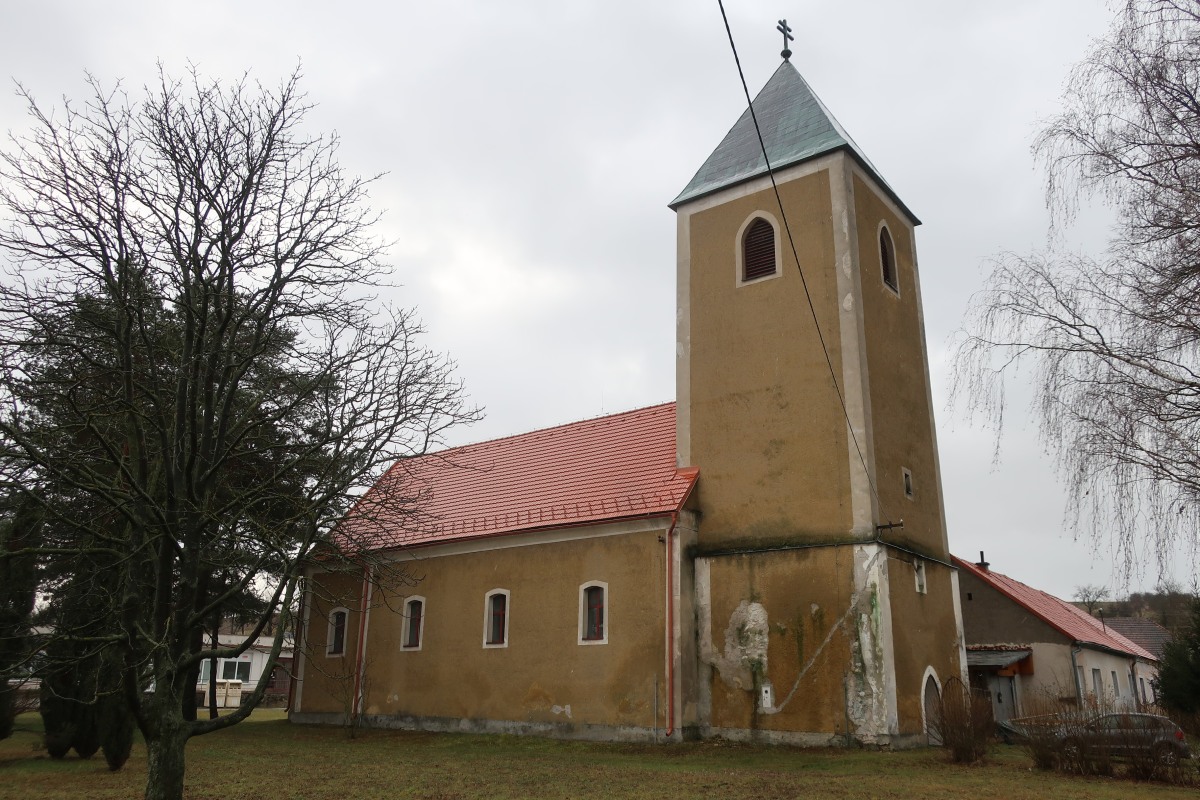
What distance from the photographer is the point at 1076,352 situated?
980cm

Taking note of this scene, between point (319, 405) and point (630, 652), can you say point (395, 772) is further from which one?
point (319, 405)

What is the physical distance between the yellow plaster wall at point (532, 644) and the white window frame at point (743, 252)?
235 inches

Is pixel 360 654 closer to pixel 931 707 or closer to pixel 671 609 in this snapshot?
pixel 671 609

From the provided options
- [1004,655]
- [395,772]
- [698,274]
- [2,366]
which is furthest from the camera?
[1004,655]

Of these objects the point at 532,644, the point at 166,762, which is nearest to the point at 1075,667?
the point at 532,644

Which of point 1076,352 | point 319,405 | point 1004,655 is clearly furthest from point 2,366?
point 1004,655

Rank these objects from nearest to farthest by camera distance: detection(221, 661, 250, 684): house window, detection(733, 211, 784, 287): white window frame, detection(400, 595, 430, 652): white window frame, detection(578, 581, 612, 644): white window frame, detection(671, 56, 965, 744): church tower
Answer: detection(671, 56, 965, 744): church tower → detection(578, 581, 612, 644): white window frame → detection(733, 211, 784, 287): white window frame → detection(400, 595, 430, 652): white window frame → detection(221, 661, 250, 684): house window

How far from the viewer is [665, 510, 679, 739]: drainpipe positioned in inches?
671

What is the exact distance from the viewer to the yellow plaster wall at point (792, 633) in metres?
16.2

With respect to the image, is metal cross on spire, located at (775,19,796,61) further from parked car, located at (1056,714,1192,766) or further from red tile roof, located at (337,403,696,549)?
parked car, located at (1056,714,1192,766)

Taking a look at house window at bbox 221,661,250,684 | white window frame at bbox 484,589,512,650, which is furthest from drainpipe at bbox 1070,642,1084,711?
house window at bbox 221,661,250,684

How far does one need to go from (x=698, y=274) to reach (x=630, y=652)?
27.9 feet

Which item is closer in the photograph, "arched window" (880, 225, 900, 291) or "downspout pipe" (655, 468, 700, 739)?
"downspout pipe" (655, 468, 700, 739)

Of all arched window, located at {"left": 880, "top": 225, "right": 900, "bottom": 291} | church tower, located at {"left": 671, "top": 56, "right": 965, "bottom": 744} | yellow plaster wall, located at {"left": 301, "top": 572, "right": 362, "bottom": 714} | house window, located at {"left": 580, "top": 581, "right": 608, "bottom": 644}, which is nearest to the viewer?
church tower, located at {"left": 671, "top": 56, "right": 965, "bottom": 744}
